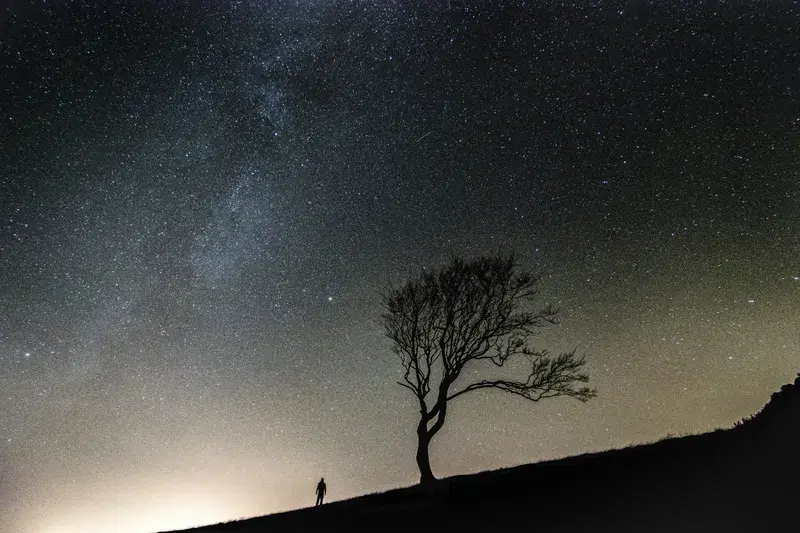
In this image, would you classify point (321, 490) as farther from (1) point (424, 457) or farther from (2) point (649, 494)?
(2) point (649, 494)

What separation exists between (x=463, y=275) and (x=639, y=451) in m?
10.3

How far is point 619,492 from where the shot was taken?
9594mm

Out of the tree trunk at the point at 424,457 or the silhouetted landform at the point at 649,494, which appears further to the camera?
the tree trunk at the point at 424,457

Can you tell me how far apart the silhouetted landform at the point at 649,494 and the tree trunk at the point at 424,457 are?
174 cm

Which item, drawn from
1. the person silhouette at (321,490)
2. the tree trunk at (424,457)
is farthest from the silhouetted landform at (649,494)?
the person silhouette at (321,490)

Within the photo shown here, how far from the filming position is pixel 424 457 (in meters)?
18.6

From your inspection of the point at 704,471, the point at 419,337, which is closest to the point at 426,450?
the point at 419,337

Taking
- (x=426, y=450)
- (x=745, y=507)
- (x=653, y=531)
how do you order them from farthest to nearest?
(x=426, y=450) → (x=653, y=531) → (x=745, y=507)

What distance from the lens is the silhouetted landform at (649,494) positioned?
6.70m

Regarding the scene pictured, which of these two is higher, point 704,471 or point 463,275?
point 463,275

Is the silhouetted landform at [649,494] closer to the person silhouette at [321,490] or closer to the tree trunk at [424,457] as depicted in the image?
the tree trunk at [424,457]

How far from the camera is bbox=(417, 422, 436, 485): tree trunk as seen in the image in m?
18.0

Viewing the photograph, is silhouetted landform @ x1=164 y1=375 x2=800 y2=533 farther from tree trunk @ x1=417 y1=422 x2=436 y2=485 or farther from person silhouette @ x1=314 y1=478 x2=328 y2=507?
person silhouette @ x1=314 y1=478 x2=328 y2=507

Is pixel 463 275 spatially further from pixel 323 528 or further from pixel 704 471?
pixel 704 471
